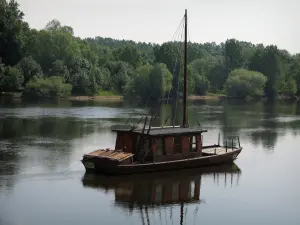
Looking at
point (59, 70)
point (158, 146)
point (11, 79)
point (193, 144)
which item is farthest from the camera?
point (59, 70)

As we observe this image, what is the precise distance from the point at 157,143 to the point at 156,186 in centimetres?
453

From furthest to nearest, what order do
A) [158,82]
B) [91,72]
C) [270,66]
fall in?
[270,66]
[91,72]
[158,82]

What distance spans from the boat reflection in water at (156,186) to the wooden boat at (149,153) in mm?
663

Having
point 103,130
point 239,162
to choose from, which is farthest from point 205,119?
point 239,162

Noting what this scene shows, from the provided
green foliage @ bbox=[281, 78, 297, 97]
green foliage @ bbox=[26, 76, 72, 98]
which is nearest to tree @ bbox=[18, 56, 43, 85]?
green foliage @ bbox=[26, 76, 72, 98]

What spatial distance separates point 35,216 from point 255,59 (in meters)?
162

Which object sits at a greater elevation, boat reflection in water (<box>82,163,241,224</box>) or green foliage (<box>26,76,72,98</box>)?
green foliage (<box>26,76,72,98</box>)

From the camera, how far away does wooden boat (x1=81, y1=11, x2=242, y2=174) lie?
43.7 m

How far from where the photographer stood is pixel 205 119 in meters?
93.7

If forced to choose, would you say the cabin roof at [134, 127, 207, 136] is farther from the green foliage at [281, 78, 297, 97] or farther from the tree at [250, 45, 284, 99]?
the green foliage at [281, 78, 297, 97]

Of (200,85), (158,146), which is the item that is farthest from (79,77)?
(158,146)

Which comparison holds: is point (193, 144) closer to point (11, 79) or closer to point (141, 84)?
point (11, 79)

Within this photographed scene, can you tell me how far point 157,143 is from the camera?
4559 centimetres

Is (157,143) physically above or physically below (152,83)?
below
